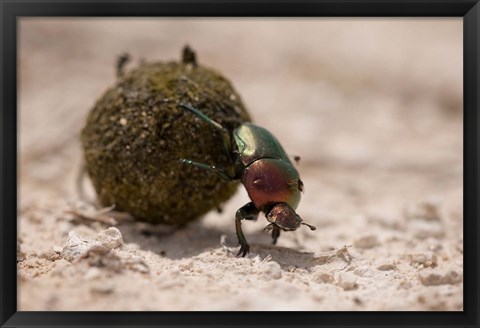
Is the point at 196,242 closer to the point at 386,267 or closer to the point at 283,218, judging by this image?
the point at 283,218

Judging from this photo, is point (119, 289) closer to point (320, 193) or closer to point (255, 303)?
point (255, 303)

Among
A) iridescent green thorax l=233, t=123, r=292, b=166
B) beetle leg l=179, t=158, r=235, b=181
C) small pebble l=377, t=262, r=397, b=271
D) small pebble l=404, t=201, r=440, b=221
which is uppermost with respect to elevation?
iridescent green thorax l=233, t=123, r=292, b=166

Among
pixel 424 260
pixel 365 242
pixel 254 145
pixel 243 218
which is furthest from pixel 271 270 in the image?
pixel 365 242

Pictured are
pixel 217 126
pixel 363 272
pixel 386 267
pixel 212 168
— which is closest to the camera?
pixel 363 272

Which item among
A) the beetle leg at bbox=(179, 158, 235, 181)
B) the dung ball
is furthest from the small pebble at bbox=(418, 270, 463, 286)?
the dung ball

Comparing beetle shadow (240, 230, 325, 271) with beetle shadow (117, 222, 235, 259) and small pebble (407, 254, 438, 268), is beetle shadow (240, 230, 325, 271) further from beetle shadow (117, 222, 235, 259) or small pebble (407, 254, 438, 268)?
small pebble (407, 254, 438, 268)
